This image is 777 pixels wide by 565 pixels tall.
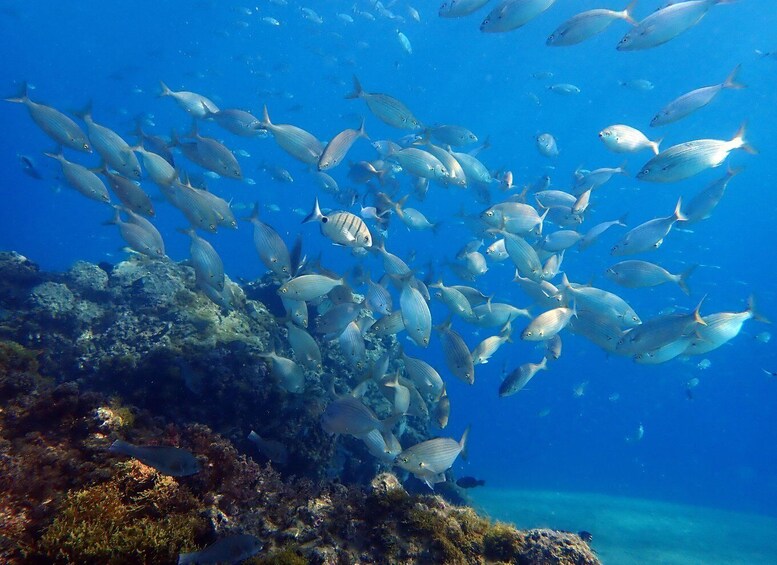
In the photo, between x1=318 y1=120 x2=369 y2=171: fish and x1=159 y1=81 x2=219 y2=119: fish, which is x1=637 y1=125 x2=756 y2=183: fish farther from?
x1=159 y1=81 x2=219 y2=119: fish

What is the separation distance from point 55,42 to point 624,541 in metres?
81.7

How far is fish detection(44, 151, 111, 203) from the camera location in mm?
5895

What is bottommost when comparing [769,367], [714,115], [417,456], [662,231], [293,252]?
[417,456]

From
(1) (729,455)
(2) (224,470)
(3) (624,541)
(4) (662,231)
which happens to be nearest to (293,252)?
(2) (224,470)

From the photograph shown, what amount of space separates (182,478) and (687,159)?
279 inches

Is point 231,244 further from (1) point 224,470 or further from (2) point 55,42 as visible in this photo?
(1) point 224,470

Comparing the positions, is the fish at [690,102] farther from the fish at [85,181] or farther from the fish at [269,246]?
the fish at [85,181]

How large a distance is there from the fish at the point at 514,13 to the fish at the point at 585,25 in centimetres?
45

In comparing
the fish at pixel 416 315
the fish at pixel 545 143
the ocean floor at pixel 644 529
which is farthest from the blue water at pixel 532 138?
the fish at pixel 416 315

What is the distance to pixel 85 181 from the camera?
596cm

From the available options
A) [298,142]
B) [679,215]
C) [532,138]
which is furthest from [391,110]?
[532,138]

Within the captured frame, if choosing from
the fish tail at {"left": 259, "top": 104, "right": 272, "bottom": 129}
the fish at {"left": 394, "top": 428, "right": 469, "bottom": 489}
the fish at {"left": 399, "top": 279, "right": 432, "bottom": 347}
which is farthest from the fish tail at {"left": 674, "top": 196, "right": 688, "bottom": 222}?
the fish tail at {"left": 259, "top": 104, "right": 272, "bottom": 129}

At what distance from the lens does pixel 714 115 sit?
4366cm

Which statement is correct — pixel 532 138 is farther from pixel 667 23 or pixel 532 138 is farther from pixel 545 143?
pixel 667 23
